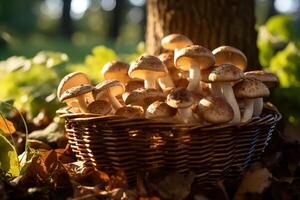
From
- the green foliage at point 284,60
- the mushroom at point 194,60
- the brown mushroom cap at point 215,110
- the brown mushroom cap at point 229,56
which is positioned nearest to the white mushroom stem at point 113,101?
the mushroom at point 194,60

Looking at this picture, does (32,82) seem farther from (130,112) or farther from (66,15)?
(66,15)

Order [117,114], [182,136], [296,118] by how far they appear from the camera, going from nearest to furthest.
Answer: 1. [182,136]
2. [117,114]
3. [296,118]

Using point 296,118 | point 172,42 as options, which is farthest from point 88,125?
point 296,118

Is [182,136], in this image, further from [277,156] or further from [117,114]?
[277,156]

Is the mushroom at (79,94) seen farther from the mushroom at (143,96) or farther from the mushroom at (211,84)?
the mushroom at (211,84)

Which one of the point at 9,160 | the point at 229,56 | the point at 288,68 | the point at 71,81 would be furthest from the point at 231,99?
the point at 288,68

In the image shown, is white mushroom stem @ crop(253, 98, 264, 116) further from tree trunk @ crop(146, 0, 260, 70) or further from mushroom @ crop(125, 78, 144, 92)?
tree trunk @ crop(146, 0, 260, 70)
